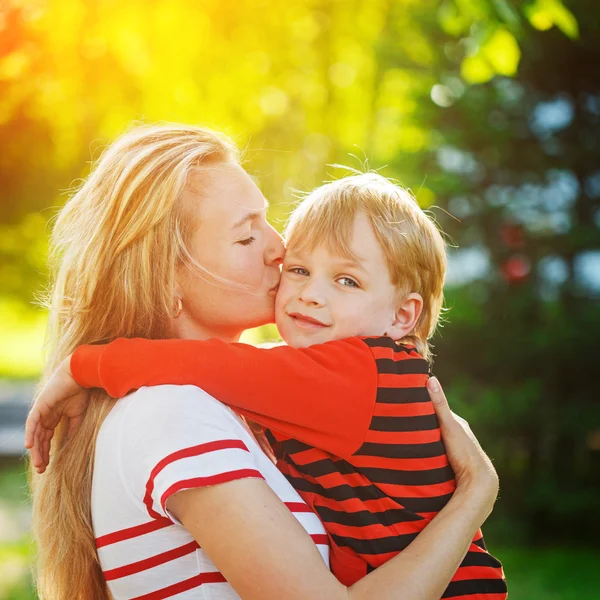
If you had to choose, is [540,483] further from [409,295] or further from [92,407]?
[92,407]

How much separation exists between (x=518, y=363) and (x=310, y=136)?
4.90 m

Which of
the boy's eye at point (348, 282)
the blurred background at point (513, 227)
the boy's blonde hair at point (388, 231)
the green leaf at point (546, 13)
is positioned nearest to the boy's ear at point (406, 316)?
the boy's blonde hair at point (388, 231)

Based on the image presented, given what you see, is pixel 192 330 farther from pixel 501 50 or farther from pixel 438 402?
pixel 501 50

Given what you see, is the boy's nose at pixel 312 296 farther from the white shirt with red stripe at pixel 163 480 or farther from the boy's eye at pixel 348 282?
the white shirt with red stripe at pixel 163 480

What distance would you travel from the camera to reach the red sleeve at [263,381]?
5.93 ft

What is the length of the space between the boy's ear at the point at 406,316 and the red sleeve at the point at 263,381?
443mm

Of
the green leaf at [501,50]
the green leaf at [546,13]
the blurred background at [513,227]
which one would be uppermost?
the green leaf at [546,13]

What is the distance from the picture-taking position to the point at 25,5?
3.02 meters

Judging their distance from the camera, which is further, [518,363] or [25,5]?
[518,363]

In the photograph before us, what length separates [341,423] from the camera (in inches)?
73.0

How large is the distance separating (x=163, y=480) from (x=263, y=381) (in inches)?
14.7

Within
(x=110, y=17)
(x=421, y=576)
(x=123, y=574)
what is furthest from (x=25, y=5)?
(x=421, y=576)

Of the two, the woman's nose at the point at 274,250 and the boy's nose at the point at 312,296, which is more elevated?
the woman's nose at the point at 274,250

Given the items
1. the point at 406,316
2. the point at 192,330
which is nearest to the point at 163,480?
the point at 192,330
